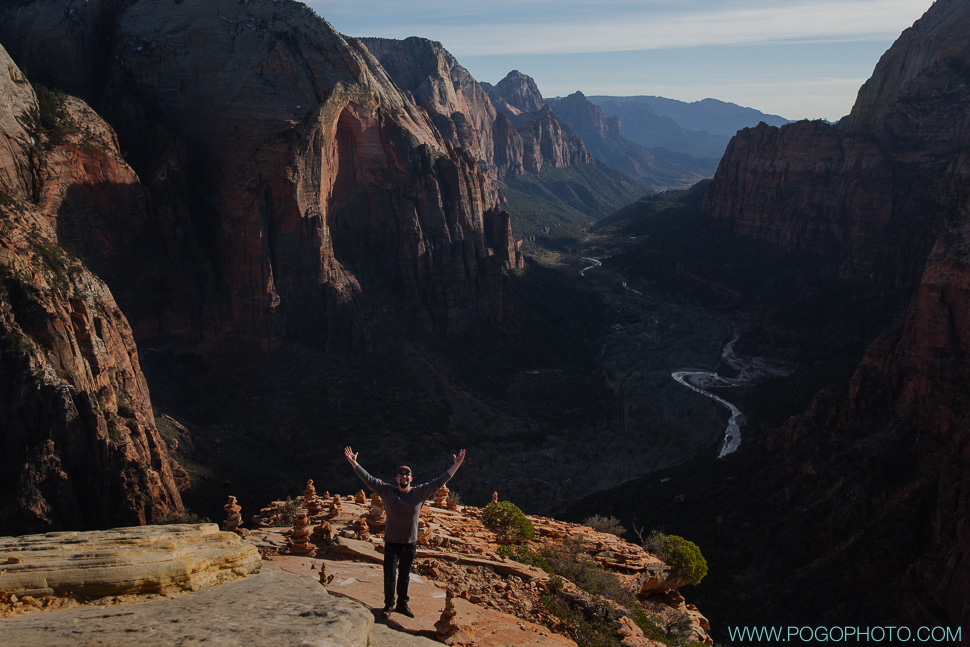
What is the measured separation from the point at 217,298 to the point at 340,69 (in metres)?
23.1

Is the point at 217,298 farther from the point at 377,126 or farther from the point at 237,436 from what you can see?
the point at 377,126

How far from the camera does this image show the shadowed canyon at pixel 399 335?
33188 millimetres

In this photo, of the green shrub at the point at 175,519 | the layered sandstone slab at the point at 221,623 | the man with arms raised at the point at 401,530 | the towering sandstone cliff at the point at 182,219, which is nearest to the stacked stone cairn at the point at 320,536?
the man with arms raised at the point at 401,530

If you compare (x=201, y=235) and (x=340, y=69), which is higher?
(x=340, y=69)

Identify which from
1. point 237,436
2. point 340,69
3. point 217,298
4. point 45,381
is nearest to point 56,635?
point 45,381

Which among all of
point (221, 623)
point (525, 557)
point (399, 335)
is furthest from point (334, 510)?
point (399, 335)

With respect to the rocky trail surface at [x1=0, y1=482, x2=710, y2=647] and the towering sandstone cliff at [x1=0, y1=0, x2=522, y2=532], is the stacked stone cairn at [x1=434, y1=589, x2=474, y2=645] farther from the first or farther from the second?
the towering sandstone cliff at [x1=0, y1=0, x2=522, y2=532]

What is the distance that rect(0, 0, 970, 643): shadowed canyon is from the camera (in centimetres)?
3319

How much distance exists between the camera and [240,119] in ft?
191

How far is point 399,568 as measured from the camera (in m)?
14.2

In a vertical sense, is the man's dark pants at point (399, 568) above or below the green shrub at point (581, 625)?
above

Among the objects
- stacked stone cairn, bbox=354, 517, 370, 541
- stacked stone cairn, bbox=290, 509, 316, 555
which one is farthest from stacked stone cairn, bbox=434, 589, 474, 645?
stacked stone cairn, bbox=354, 517, 370, 541

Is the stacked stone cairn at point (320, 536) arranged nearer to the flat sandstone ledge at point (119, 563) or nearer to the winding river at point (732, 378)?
the flat sandstone ledge at point (119, 563)

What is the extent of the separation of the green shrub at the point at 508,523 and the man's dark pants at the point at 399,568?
30.6ft
